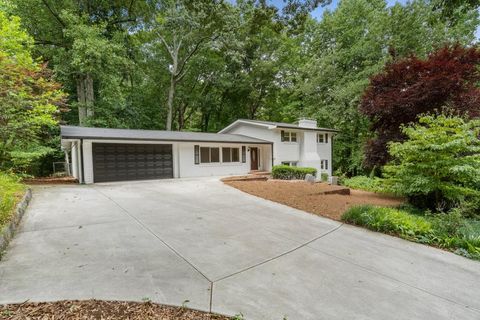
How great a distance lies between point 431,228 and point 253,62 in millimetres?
23586

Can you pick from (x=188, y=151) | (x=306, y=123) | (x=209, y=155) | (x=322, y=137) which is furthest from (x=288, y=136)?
(x=188, y=151)

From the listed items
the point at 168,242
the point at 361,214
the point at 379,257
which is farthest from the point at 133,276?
the point at 361,214

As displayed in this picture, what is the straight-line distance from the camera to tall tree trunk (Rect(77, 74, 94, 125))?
18203 millimetres

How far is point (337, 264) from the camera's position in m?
3.68

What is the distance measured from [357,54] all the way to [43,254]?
2329cm

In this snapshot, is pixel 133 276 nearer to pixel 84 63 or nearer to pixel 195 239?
pixel 195 239

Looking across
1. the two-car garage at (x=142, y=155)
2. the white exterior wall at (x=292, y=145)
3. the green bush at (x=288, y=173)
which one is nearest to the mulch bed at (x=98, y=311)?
the two-car garage at (x=142, y=155)

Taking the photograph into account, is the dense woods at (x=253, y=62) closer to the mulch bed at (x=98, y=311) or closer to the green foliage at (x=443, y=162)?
the green foliage at (x=443, y=162)

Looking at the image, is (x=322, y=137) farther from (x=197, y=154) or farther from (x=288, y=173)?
(x=197, y=154)

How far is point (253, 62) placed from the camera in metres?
25.3

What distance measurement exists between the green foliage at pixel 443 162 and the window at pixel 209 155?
10561 millimetres

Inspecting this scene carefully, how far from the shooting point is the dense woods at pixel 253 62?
9.38 metres

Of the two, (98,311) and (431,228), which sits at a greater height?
(98,311)

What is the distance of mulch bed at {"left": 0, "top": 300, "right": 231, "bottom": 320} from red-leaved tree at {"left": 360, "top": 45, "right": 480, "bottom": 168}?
9.98 m
